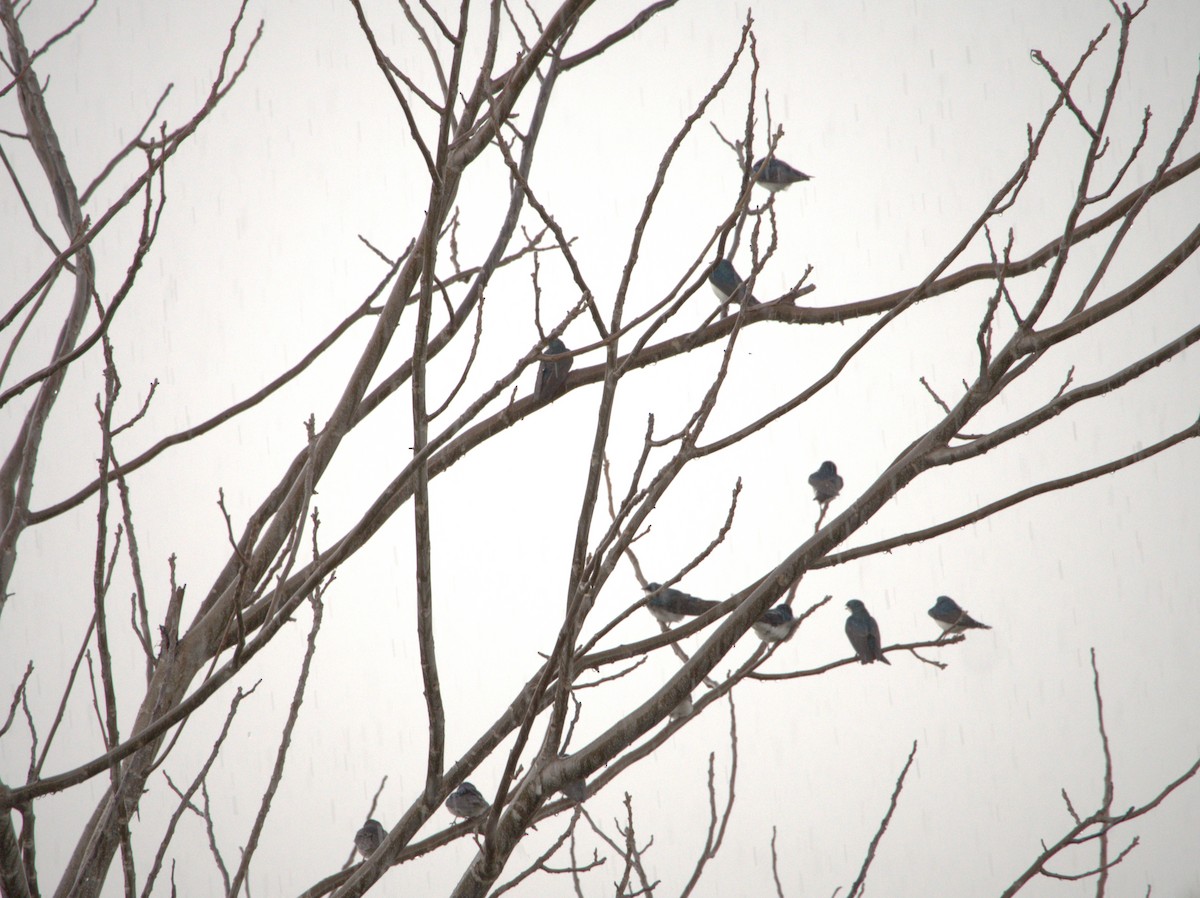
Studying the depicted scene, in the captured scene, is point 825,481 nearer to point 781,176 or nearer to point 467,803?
point 781,176

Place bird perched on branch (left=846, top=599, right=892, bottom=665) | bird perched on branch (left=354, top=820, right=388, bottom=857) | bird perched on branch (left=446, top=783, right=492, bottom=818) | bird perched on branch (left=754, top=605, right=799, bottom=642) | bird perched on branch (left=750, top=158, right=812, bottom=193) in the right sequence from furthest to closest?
bird perched on branch (left=750, top=158, right=812, bottom=193) < bird perched on branch (left=354, top=820, right=388, bottom=857) < bird perched on branch (left=846, top=599, right=892, bottom=665) < bird perched on branch (left=446, top=783, right=492, bottom=818) < bird perched on branch (left=754, top=605, right=799, bottom=642)

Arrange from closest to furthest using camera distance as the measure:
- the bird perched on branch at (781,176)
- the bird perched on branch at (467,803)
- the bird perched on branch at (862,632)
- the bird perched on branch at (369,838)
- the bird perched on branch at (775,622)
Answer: the bird perched on branch at (775,622)
the bird perched on branch at (467,803)
the bird perched on branch at (862,632)
the bird perched on branch at (369,838)
the bird perched on branch at (781,176)

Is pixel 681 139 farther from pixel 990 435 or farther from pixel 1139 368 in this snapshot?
pixel 1139 368

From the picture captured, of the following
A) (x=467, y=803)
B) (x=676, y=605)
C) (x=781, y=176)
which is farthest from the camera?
(x=781, y=176)

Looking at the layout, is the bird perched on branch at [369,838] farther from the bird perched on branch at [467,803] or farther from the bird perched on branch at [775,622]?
the bird perched on branch at [775,622]

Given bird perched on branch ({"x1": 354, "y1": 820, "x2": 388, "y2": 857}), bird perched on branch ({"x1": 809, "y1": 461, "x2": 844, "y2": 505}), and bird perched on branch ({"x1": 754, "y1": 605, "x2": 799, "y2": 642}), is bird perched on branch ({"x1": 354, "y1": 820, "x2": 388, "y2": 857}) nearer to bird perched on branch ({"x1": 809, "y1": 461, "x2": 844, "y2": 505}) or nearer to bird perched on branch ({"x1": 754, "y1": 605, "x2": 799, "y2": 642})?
bird perched on branch ({"x1": 754, "y1": 605, "x2": 799, "y2": 642})

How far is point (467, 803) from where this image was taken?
255 inches

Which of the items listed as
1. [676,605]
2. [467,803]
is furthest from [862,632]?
[467,803]

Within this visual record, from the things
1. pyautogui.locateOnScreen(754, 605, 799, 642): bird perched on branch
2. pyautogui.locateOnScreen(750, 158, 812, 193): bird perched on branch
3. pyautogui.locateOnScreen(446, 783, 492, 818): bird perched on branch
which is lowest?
pyautogui.locateOnScreen(446, 783, 492, 818): bird perched on branch

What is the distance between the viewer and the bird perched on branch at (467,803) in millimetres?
6418

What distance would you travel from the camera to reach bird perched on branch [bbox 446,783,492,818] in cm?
642

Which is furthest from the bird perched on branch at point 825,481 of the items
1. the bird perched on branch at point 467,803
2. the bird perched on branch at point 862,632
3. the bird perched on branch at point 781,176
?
the bird perched on branch at point 467,803

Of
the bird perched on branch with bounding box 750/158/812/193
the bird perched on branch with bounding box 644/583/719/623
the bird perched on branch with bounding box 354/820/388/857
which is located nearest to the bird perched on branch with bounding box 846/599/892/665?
the bird perched on branch with bounding box 644/583/719/623

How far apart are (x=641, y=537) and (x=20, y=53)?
230cm
